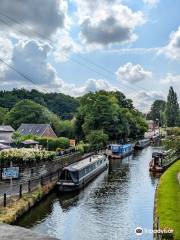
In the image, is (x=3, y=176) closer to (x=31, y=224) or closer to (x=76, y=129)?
(x=31, y=224)

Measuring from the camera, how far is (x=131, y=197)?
1395 inches

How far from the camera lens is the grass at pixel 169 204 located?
71.5ft

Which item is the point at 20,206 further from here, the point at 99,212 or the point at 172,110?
the point at 172,110

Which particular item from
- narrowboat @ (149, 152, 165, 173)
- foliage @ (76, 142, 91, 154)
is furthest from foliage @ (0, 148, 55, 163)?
foliage @ (76, 142, 91, 154)

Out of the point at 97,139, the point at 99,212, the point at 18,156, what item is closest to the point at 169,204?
the point at 99,212

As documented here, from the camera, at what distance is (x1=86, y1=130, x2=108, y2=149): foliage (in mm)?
71875

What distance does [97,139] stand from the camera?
7225 cm

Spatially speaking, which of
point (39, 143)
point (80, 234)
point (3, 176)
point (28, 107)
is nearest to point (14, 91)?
point (28, 107)

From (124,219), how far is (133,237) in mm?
4331

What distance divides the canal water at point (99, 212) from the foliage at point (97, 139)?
27447 millimetres

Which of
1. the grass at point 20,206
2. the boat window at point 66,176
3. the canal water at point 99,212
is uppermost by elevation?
the boat window at point 66,176

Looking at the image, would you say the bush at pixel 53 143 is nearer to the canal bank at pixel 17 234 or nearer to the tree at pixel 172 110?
the canal bank at pixel 17 234

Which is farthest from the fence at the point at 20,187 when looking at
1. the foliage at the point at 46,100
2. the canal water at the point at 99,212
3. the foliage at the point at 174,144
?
the foliage at the point at 46,100

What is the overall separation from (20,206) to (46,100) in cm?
15676
